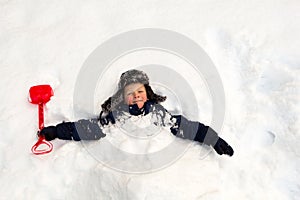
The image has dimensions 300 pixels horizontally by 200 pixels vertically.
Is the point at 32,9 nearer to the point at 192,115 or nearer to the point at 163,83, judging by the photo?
the point at 163,83

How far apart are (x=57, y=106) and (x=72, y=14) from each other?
99 centimetres

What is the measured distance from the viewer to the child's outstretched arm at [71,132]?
210 centimetres

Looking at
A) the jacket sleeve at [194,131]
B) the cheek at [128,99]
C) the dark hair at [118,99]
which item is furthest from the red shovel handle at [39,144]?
the jacket sleeve at [194,131]

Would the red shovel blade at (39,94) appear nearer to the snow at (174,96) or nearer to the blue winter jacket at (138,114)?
the snow at (174,96)

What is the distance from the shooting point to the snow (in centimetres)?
188

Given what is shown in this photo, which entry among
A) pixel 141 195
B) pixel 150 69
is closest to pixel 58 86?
pixel 150 69

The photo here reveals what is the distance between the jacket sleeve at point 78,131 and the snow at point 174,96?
0.18 feet

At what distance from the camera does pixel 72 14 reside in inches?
114

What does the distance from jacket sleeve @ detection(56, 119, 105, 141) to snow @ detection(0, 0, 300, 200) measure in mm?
54

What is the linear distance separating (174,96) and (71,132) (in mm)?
781

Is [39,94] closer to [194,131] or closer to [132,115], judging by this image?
[132,115]

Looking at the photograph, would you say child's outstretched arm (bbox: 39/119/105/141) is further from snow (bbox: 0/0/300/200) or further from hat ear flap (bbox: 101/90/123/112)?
hat ear flap (bbox: 101/90/123/112)

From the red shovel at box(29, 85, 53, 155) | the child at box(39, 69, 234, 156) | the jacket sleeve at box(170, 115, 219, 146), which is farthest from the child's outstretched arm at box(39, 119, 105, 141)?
the jacket sleeve at box(170, 115, 219, 146)

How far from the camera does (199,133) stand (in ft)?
6.79
